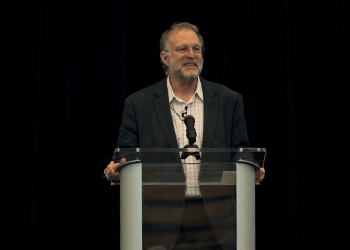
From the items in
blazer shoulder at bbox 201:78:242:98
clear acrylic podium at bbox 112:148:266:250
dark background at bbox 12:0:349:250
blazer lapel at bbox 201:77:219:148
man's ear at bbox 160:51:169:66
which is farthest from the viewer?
dark background at bbox 12:0:349:250

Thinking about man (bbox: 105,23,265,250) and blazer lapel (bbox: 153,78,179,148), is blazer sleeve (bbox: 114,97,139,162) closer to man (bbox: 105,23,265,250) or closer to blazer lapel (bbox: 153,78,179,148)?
man (bbox: 105,23,265,250)

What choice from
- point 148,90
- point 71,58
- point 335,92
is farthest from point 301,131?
point 71,58

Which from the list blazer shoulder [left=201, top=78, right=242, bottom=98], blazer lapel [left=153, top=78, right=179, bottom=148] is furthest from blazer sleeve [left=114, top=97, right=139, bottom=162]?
blazer shoulder [left=201, top=78, right=242, bottom=98]

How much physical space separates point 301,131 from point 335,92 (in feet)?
1.12

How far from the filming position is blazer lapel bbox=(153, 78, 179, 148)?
208 centimetres

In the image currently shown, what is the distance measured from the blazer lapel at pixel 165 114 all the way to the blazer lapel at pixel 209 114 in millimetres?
138

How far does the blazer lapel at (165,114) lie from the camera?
2.08 m

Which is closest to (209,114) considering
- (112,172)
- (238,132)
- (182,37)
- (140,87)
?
(238,132)

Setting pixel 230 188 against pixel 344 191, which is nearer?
pixel 230 188

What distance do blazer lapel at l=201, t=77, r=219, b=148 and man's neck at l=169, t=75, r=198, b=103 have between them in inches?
3.7

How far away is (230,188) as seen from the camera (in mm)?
1536

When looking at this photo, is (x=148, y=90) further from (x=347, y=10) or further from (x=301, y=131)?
(x=347, y=10)

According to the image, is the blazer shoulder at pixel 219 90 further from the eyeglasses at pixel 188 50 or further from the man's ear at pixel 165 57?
the man's ear at pixel 165 57

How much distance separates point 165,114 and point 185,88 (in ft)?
0.86
